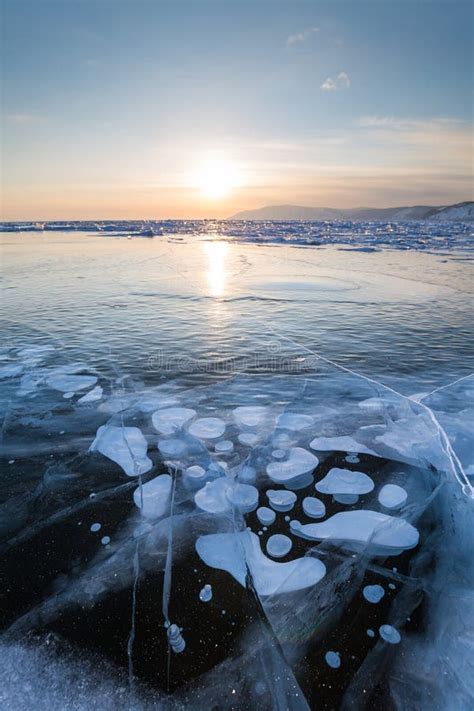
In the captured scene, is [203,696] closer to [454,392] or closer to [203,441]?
[203,441]

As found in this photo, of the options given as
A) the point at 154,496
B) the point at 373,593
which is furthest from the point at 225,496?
the point at 373,593

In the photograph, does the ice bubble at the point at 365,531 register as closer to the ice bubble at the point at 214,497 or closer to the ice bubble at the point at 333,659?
the ice bubble at the point at 214,497

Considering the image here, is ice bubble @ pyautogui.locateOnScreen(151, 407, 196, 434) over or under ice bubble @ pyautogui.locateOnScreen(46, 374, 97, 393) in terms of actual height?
under

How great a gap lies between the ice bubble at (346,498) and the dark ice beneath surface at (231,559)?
24 mm

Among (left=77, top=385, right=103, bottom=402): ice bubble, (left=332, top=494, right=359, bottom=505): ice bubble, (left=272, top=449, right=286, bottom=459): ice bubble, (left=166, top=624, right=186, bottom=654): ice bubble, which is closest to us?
(left=166, top=624, right=186, bottom=654): ice bubble

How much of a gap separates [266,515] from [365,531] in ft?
3.16

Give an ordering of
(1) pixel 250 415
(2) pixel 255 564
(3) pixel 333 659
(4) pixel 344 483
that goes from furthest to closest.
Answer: (1) pixel 250 415, (4) pixel 344 483, (2) pixel 255 564, (3) pixel 333 659

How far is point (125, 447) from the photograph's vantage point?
5.00 m

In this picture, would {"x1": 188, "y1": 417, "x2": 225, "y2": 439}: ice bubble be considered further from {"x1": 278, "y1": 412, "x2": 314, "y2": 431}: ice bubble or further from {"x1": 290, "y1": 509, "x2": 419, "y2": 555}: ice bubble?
{"x1": 290, "y1": 509, "x2": 419, "y2": 555}: ice bubble

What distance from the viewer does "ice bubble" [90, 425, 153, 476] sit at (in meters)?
4.66

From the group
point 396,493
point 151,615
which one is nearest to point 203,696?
point 151,615

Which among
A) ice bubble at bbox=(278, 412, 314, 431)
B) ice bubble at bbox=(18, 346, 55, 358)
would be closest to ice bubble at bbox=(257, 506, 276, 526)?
ice bubble at bbox=(278, 412, 314, 431)

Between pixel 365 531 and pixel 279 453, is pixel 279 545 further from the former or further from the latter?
pixel 279 453

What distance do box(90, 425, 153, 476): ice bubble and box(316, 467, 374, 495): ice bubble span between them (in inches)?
82.2
